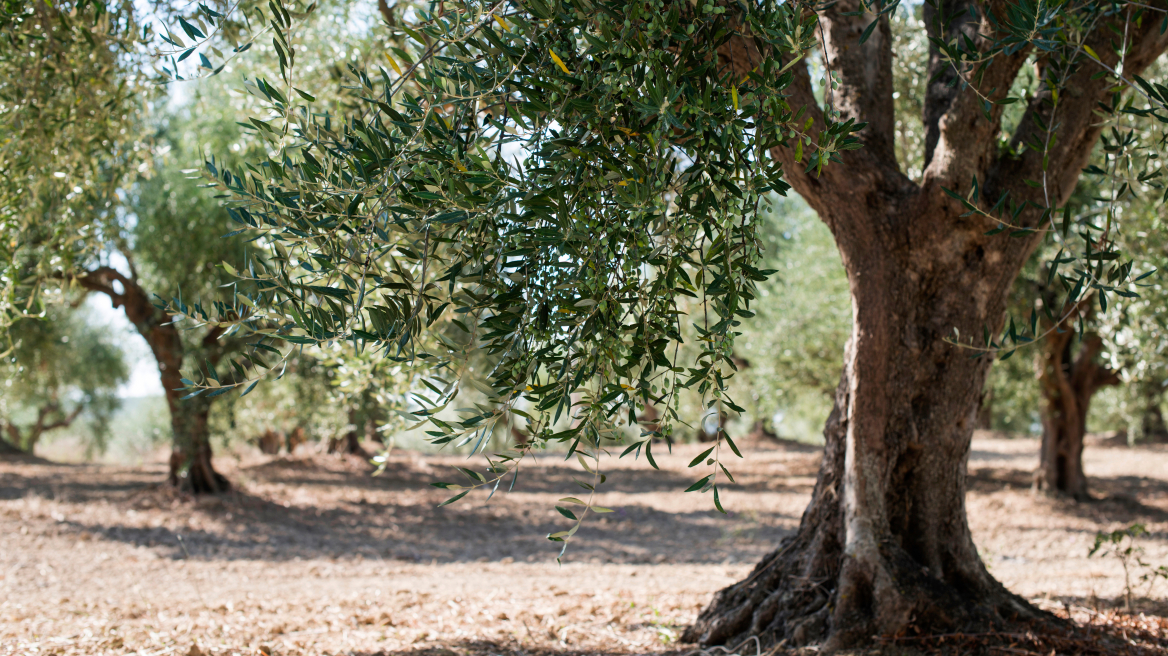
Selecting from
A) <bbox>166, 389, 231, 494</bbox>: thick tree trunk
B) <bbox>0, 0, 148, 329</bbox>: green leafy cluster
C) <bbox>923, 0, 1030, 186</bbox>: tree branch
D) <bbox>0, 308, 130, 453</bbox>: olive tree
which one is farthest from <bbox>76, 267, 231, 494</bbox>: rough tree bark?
<bbox>923, 0, 1030, 186</bbox>: tree branch

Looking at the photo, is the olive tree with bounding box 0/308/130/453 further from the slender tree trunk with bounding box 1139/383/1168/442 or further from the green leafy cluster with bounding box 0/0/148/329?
the slender tree trunk with bounding box 1139/383/1168/442

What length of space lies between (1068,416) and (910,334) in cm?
1017

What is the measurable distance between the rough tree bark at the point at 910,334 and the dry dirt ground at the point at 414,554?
3.93ft

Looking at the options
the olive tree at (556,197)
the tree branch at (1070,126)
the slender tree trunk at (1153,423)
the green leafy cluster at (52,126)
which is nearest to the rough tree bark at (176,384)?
the green leafy cluster at (52,126)

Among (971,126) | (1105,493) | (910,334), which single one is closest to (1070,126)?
(971,126)

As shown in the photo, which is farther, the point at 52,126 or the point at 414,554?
the point at 414,554

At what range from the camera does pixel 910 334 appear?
13.2 feet

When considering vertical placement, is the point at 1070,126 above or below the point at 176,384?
above

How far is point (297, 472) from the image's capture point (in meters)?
16.0

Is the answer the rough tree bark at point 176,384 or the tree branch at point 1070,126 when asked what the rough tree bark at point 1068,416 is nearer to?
the tree branch at point 1070,126

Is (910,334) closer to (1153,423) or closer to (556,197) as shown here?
(556,197)

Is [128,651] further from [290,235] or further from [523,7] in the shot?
[523,7]

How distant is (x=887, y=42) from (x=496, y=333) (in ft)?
11.6

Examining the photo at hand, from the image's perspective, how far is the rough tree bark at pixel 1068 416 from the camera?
11.9 metres
